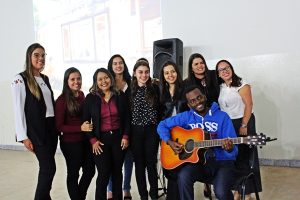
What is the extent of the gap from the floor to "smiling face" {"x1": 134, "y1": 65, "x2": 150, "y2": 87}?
4.02ft

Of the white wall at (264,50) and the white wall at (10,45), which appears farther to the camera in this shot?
the white wall at (10,45)

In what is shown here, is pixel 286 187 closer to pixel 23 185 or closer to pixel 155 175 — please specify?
pixel 155 175

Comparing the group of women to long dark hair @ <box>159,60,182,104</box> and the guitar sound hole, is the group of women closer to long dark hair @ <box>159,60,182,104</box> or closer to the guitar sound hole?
long dark hair @ <box>159,60,182,104</box>

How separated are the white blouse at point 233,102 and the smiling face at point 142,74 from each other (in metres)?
0.69

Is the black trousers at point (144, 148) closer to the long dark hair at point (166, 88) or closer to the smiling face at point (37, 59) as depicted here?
the long dark hair at point (166, 88)

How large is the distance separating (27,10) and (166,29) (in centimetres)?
289

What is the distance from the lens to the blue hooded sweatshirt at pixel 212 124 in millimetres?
2678

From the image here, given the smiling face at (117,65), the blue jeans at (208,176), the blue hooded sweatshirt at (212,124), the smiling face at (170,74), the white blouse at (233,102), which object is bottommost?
the blue jeans at (208,176)

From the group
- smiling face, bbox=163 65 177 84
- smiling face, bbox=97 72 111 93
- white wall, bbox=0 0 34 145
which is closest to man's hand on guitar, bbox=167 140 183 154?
smiling face, bbox=163 65 177 84

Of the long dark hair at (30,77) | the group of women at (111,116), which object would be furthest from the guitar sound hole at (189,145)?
the long dark hair at (30,77)

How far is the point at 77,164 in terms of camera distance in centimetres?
305

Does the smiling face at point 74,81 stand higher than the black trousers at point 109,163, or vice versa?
the smiling face at point 74,81

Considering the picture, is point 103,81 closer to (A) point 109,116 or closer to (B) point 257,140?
(A) point 109,116

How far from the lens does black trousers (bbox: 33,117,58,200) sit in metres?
2.88
